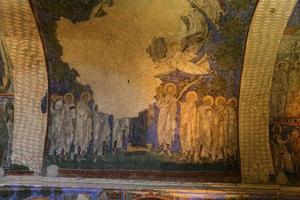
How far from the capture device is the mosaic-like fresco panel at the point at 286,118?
27.1 ft

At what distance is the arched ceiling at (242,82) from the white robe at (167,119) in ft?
4.37

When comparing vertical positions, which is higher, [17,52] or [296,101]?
[17,52]

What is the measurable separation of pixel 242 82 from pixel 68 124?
11.9ft

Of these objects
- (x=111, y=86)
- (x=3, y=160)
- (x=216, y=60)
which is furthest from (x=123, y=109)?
(x=3, y=160)

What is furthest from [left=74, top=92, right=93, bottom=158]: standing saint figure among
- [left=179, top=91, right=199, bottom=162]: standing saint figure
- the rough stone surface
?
[left=179, top=91, right=199, bottom=162]: standing saint figure

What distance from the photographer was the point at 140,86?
874 cm

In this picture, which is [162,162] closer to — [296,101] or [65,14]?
[296,101]

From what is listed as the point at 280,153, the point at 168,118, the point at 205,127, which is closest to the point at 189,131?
the point at 205,127

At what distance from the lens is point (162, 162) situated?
8680 millimetres

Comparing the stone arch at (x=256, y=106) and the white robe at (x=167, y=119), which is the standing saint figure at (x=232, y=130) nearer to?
the stone arch at (x=256, y=106)

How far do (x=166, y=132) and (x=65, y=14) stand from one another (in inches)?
120

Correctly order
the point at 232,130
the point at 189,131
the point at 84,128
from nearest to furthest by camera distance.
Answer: the point at 232,130, the point at 189,131, the point at 84,128

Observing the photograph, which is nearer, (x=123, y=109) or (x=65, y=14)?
(x=65, y=14)

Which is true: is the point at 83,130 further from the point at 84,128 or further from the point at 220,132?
the point at 220,132
